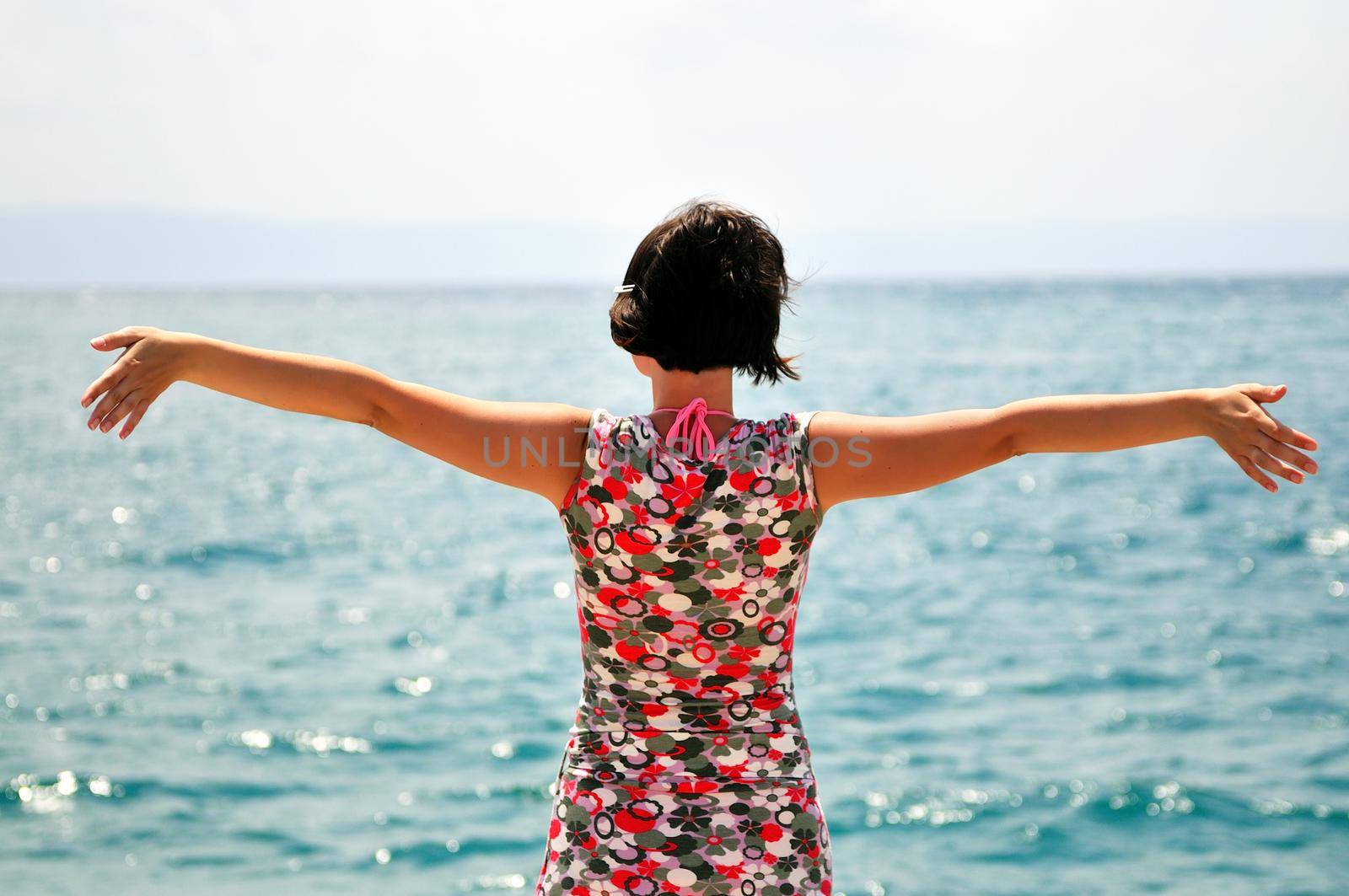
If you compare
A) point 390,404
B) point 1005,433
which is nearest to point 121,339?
point 390,404

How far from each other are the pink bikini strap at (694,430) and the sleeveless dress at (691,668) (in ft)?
0.06

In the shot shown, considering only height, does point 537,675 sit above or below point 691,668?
below

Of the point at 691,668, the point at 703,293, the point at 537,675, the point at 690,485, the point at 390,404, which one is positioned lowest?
the point at 537,675

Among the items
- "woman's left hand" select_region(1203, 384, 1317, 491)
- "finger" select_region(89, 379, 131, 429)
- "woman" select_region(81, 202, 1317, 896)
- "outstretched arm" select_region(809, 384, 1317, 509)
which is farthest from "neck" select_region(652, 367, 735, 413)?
"finger" select_region(89, 379, 131, 429)

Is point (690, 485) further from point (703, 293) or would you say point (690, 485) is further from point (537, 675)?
point (537, 675)

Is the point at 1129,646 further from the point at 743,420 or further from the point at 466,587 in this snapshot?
the point at 743,420

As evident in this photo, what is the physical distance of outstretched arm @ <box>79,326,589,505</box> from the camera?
2199 mm

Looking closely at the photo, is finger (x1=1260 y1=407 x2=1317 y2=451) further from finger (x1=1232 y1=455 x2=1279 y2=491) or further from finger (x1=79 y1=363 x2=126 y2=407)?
finger (x1=79 y1=363 x2=126 y2=407)

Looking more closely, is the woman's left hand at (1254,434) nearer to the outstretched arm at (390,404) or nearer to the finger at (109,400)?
the outstretched arm at (390,404)

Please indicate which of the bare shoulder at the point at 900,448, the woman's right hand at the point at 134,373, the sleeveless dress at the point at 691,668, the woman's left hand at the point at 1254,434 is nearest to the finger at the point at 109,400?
the woman's right hand at the point at 134,373

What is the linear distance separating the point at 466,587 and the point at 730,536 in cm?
1127

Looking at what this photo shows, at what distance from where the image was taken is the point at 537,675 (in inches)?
416

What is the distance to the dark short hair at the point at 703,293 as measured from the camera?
7.26 feet

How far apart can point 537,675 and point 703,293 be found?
28.7ft
